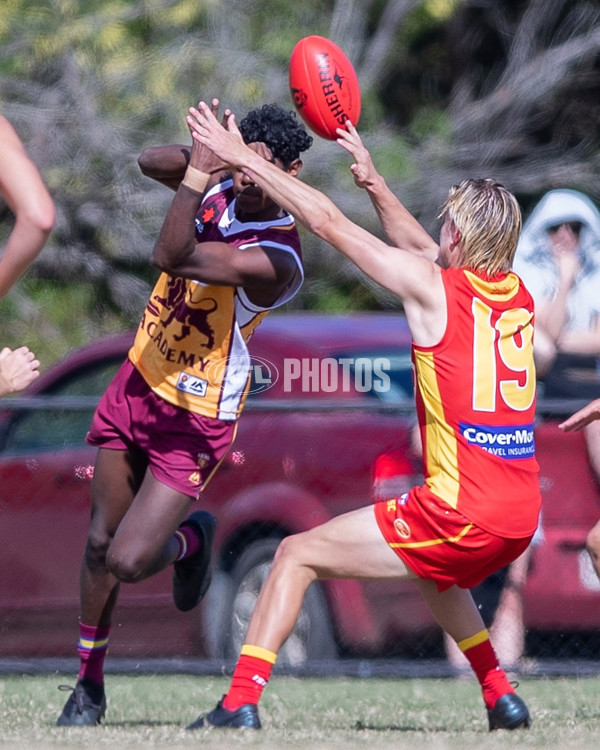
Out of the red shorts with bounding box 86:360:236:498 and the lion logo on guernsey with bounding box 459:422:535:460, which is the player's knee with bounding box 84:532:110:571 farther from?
the lion logo on guernsey with bounding box 459:422:535:460

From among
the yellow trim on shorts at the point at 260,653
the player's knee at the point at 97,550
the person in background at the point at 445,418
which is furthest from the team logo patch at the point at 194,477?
the yellow trim on shorts at the point at 260,653

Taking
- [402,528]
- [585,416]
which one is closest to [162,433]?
[402,528]

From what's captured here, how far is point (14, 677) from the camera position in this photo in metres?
7.25

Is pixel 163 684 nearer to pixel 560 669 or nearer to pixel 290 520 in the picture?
pixel 290 520

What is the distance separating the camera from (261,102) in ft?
39.1

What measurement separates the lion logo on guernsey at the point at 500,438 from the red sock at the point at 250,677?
1030mm

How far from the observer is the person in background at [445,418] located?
4.74 m

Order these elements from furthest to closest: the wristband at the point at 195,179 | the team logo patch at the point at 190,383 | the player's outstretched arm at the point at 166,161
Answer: the player's outstretched arm at the point at 166,161 → the team logo patch at the point at 190,383 → the wristband at the point at 195,179

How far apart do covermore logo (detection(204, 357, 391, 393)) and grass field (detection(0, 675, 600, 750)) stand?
1478mm

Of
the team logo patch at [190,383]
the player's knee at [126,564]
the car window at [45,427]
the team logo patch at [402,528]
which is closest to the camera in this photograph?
the team logo patch at [402,528]

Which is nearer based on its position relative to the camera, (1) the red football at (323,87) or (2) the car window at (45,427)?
(1) the red football at (323,87)

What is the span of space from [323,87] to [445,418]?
1573 millimetres

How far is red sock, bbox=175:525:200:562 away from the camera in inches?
228

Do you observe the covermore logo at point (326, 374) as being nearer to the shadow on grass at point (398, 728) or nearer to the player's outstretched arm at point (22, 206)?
the shadow on grass at point (398, 728)
